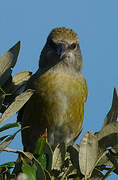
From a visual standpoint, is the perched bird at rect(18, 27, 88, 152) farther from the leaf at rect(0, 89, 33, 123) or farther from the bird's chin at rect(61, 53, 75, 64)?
the leaf at rect(0, 89, 33, 123)

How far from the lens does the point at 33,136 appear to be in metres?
4.03

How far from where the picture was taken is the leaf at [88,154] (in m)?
2.37

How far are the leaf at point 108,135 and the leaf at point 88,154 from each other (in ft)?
0.27

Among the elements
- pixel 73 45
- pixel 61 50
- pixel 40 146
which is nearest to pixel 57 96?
pixel 61 50

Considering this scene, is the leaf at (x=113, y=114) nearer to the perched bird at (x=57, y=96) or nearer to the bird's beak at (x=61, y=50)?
the perched bird at (x=57, y=96)

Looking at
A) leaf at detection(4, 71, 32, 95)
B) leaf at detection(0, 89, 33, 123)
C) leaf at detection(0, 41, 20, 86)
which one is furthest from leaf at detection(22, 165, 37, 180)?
leaf at detection(4, 71, 32, 95)

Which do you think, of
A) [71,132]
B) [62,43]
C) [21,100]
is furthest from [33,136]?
[21,100]

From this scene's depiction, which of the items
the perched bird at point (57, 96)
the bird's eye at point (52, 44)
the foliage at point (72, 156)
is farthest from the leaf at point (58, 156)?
the bird's eye at point (52, 44)

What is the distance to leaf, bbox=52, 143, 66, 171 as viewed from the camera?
2.40 meters

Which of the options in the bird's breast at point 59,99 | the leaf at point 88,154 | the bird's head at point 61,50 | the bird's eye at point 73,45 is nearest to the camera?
the leaf at point 88,154

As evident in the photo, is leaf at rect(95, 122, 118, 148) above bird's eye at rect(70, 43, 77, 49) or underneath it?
underneath

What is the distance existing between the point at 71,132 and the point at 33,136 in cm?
45

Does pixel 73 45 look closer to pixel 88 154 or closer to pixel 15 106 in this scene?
pixel 15 106

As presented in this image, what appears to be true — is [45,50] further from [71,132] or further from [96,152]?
[96,152]
